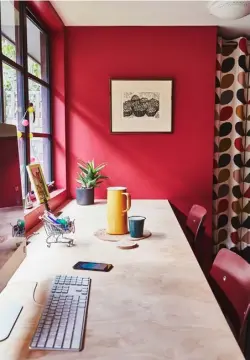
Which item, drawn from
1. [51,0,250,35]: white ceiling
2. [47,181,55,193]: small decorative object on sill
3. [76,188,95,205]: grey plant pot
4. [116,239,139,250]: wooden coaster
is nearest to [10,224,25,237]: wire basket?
[116,239,139,250]: wooden coaster

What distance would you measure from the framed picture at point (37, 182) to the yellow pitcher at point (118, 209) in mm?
448

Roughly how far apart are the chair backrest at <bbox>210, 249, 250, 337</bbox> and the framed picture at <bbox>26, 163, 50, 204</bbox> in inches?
41.3

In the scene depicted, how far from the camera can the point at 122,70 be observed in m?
3.04

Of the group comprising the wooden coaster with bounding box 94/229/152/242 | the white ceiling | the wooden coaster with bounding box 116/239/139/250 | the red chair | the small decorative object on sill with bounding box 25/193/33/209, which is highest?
the white ceiling

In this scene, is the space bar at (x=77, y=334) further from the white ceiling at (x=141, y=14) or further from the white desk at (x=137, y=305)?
the white ceiling at (x=141, y=14)

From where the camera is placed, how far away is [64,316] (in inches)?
39.3

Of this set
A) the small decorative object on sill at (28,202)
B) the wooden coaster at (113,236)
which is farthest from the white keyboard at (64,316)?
the small decorative object on sill at (28,202)

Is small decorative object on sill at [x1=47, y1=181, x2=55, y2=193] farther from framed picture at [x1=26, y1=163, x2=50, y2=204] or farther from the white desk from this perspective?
the white desk

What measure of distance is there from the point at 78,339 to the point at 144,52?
2.56 m

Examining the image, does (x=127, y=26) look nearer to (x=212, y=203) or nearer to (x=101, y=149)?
(x=101, y=149)

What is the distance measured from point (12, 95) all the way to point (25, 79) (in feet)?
0.62

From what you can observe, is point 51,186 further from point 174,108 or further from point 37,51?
point 174,108

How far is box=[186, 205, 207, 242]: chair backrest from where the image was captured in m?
2.27

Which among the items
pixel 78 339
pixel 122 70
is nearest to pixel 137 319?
pixel 78 339
